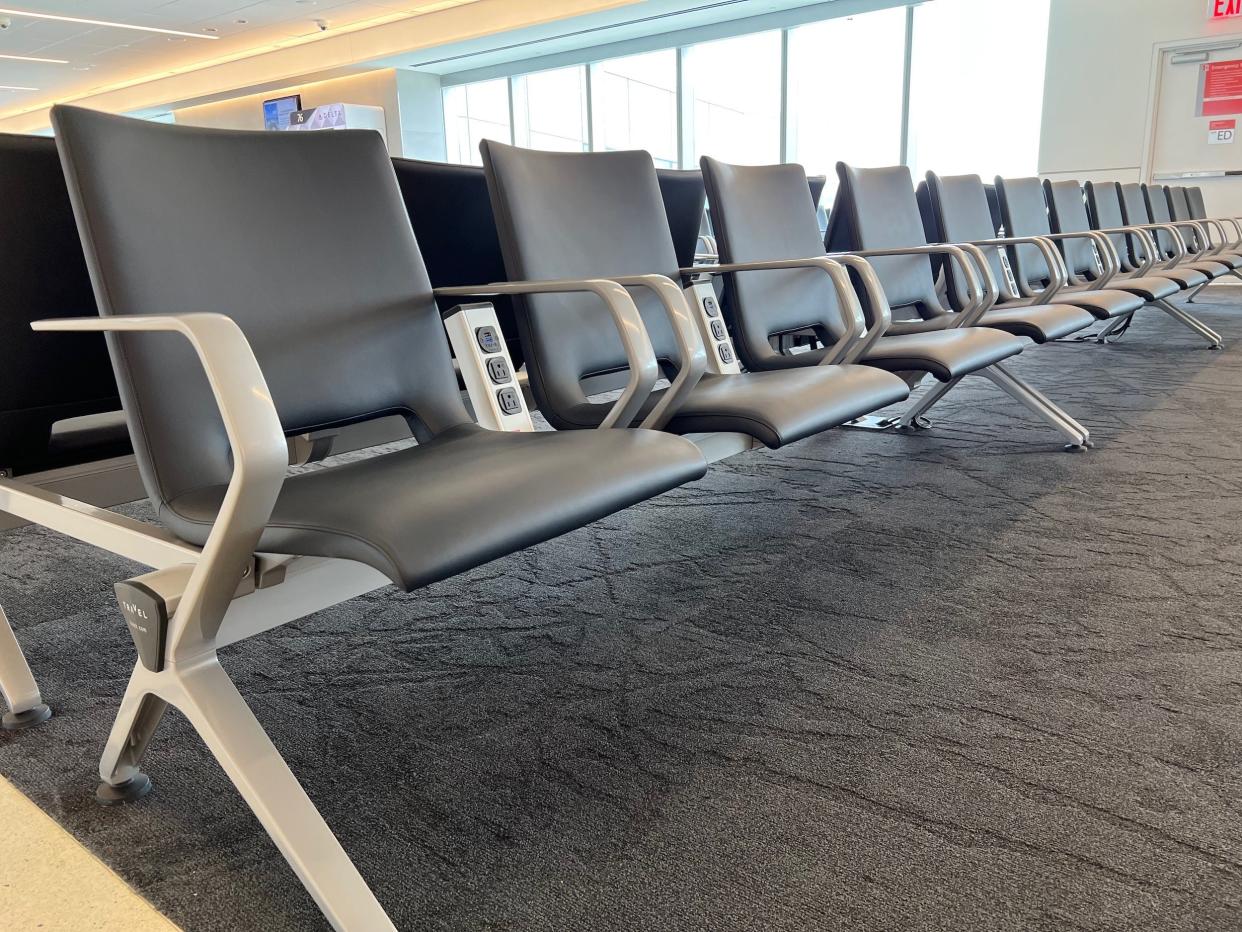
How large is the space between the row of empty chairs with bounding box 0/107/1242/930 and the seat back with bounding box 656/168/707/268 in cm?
1

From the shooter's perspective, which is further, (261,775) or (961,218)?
(961,218)

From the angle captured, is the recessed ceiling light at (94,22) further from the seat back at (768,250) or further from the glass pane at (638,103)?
the seat back at (768,250)

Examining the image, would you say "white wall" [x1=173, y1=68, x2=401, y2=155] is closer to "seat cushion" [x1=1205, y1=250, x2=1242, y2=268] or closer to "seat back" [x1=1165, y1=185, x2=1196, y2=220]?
"seat back" [x1=1165, y1=185, x2=1196, y2=220]

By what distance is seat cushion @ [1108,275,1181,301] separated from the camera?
3.40 meters

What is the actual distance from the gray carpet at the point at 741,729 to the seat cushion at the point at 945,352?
358 mm

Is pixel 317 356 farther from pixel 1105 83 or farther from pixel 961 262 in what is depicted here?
pixel 1105 83

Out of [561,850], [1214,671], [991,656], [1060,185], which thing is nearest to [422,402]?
[561,850]

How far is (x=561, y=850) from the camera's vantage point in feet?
3.22

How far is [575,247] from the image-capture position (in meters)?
1.70

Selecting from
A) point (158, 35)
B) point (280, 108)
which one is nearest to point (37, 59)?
point (158, 35)

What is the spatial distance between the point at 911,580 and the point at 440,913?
1124 millimetres

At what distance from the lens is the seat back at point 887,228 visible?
2584 millimetres

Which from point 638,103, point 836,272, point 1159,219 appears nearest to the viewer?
point 836,272

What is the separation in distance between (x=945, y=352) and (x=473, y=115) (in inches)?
413
